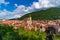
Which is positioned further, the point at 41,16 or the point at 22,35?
the point at 41,16

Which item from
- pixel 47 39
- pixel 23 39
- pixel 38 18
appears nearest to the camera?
pixel 23 39

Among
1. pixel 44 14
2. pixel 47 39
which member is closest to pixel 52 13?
pixel 44 14

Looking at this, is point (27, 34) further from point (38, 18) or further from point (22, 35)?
point (38, 18)

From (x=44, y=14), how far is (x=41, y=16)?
8.68 feet

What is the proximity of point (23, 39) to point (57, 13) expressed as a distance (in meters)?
62.2

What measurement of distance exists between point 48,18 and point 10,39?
5757cm

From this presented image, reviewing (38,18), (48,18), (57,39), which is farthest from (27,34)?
(38,18)

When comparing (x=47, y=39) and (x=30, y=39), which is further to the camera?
(x=47, y=39)

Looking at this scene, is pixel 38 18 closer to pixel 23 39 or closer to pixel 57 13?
pixel 57 13

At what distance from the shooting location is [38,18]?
8025cm

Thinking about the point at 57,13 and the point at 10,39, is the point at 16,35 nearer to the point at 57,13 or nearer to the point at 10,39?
the point at 10,39

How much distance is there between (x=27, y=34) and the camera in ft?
61.7

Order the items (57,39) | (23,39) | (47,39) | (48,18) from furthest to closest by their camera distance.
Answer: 1. (48,18)
2. (47,39)
3. (57,39)
4. (23,39)

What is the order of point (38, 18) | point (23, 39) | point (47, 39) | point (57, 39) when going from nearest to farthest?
point (23, 39) < point (57, 39) < point (47, 39) < point (38, 18)
